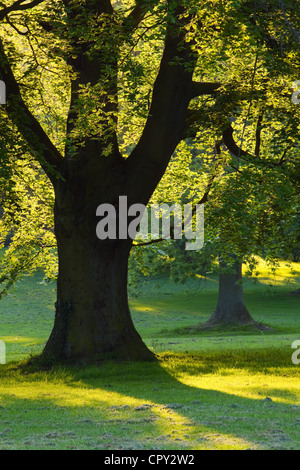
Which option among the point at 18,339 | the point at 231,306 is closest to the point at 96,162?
the point at 18,339

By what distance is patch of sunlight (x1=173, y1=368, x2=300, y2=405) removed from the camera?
11.3 metres

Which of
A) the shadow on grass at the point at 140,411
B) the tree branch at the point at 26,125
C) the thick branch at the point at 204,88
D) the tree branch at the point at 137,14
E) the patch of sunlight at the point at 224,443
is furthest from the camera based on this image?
the thick branch at the point at 204,88

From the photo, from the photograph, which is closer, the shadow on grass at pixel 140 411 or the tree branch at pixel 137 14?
the shadow on grass at pixel 140 411

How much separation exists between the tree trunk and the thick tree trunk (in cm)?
1873

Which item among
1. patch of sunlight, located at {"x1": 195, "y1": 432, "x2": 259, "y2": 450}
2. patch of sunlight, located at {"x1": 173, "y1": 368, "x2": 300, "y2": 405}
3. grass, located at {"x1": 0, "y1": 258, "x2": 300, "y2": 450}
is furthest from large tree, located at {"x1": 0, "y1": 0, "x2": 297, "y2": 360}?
patch of sunlight, located at {"x1": 195, "y1": 432, "x2": 259, "y2": 450}

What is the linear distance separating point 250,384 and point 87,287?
14.8 ft

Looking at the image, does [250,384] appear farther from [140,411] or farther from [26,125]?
[26,125]

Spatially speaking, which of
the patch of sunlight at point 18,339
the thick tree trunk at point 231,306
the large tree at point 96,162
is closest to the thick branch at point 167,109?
the large tree at point 96,162

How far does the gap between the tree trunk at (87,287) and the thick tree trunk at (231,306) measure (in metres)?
18.7

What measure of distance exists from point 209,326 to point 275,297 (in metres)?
15.7

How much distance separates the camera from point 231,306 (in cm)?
3403

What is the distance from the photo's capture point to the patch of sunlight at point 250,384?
1126cm

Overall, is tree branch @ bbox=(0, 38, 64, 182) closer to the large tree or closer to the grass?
the large tree

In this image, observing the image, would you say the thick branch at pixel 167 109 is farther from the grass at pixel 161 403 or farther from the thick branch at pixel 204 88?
the grass at pixel 161 403
